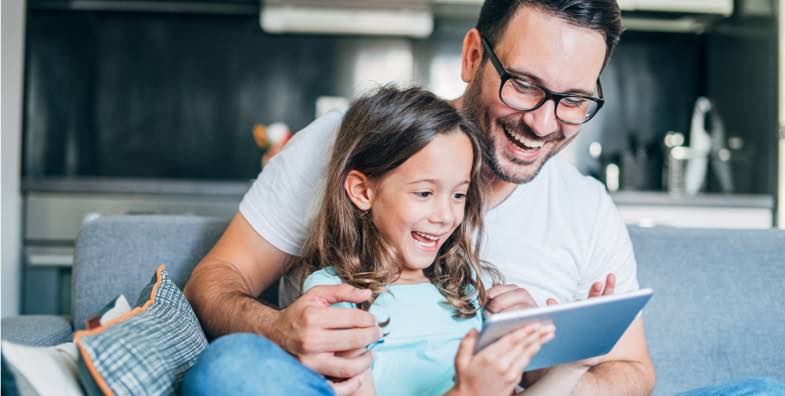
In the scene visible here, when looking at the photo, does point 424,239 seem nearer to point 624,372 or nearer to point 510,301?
point 510,301

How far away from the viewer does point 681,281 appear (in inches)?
70.7

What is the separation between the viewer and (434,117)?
4.68 ft

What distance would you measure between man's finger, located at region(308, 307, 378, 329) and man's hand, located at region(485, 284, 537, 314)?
13.3 inches

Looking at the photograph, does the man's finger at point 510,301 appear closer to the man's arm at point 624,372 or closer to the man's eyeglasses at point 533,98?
the man's arm at point 624,372

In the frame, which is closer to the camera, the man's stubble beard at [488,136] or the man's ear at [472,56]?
the man's stubble beard at [488,136]

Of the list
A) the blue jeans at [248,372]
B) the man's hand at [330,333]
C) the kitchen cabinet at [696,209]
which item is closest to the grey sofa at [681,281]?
the man's hand at [330,333]

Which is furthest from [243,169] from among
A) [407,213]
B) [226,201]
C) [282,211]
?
[407,213]

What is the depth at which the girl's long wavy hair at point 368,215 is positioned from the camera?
1400 mm

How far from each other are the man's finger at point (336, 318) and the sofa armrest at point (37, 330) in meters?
0.61

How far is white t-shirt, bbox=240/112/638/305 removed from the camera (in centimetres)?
156

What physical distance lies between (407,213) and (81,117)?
282 cm

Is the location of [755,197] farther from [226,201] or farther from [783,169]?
[226,201]

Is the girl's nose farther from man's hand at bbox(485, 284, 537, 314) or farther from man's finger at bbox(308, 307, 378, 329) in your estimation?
man's finger at bbox(308, 307, 378, 329)

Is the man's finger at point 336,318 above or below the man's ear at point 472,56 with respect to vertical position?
below
